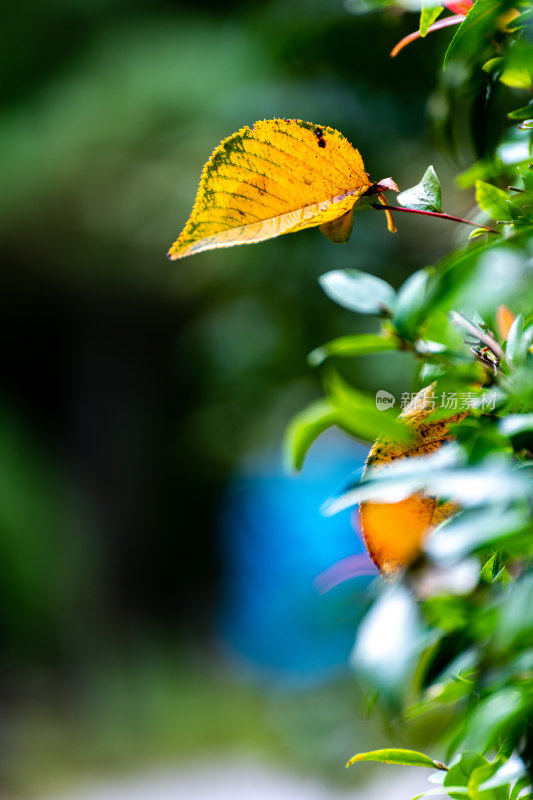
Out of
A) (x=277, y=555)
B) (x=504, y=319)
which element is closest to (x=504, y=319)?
(x=504, y=319)

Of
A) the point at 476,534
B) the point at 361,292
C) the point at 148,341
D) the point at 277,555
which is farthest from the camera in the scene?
the point at 148,341

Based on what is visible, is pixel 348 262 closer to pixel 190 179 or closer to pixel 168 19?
pixel 190 179

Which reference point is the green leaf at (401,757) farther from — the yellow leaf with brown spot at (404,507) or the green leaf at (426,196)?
the green leaf at (426,196)

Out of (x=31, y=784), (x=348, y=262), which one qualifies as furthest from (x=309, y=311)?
(x=31, y=784)

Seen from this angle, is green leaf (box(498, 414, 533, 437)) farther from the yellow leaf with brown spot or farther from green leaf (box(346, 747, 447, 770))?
green leaf (box(346, 747, 447, 770))

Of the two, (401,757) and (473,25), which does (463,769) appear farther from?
(473,25)

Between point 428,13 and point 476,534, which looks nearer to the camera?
point 476,534
